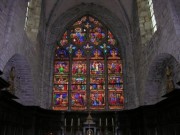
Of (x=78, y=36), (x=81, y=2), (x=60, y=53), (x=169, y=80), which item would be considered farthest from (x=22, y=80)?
(x=81, y=2)

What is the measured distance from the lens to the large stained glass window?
14.9 m

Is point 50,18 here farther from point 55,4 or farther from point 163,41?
point 163,41

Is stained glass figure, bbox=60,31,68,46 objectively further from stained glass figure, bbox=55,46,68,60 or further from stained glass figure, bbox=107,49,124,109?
stained glass figure, bbox=107,49,124,109

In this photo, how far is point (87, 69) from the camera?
15.6 meters

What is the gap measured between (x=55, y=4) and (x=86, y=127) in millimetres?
8325

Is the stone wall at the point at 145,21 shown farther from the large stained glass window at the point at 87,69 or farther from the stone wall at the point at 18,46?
the stone wall at the point at 18,46

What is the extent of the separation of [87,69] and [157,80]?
17.3 feet

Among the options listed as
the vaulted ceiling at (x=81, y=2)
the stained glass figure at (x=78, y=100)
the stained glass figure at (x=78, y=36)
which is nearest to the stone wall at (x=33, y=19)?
the vaulted ceiling at (x=81, y=2)

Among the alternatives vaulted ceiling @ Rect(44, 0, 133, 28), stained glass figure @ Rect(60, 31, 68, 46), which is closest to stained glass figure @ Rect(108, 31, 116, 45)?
vaulted ceiling @ Rect(44, 0, 133, 28)

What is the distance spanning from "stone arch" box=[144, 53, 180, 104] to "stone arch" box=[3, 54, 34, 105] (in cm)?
578

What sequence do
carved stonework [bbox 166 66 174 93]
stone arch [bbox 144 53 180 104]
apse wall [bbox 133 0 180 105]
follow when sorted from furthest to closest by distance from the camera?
stone arch [bbox 144 53 180 104]
carved stonework [bbox 166 66 174 93]
apse wall [bbox 133 0 180 105]

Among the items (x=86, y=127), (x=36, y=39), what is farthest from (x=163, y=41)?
(x=36, y=39)

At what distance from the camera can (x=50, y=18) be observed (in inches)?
627

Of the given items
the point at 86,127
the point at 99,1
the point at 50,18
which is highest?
the point at 99,1
